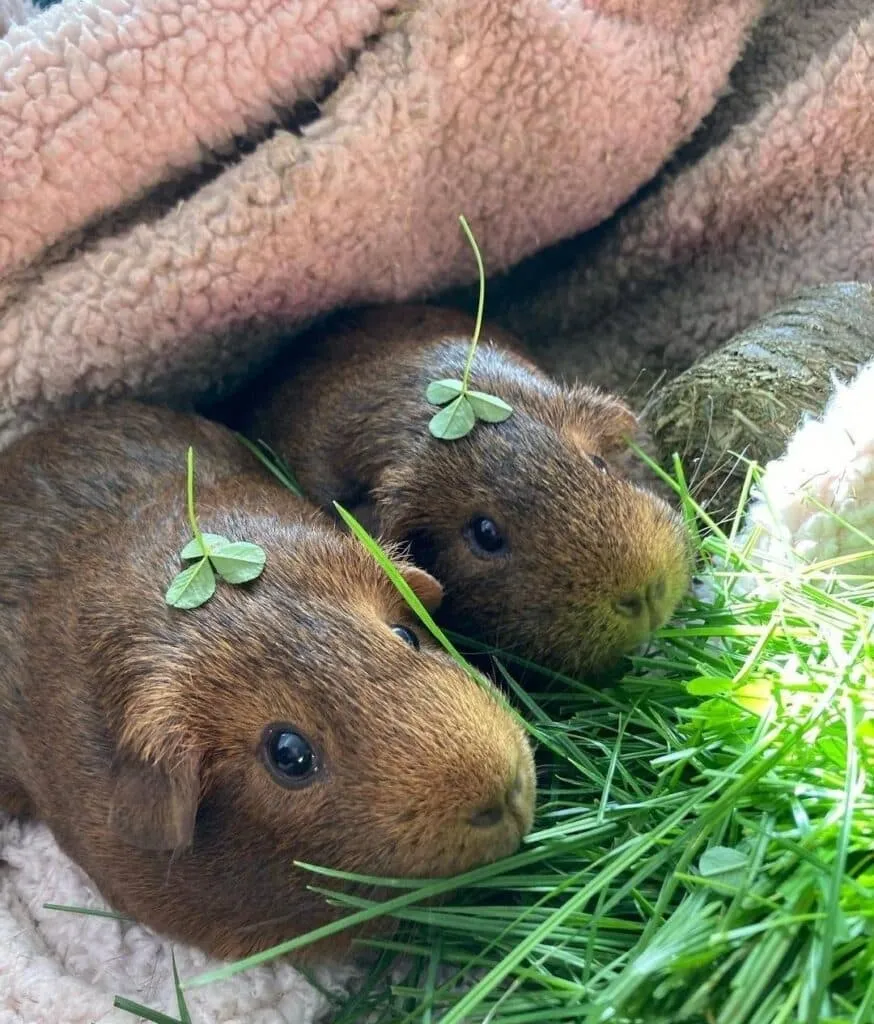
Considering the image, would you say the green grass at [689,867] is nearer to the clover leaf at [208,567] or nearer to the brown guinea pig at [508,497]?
the brown guinea pig at [508,497]

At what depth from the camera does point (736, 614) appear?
136cm

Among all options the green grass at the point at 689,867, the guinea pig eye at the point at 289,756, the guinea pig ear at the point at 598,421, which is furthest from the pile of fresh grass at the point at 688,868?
the guinea pig ear at the point at 598,421

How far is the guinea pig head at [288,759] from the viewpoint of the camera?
1032 millimetres

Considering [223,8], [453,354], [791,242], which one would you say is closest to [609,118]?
[791,242]

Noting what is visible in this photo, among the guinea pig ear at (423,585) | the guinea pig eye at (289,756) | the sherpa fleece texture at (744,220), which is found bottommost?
the guinea pig eye at (289,756)

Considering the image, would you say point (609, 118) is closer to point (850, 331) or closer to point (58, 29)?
point (850, 331)

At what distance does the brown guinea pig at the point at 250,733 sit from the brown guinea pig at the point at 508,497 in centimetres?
15

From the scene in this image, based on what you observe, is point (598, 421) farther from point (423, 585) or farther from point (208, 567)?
point (208, 567)

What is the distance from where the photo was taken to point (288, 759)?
107cm

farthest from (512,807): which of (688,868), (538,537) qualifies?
(538,537)

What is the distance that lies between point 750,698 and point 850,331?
2.82 ft

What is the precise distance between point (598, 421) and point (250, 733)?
74 centimetres

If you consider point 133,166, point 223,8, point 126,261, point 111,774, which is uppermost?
point 223,8

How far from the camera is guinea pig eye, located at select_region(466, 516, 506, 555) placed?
138 centimetres
